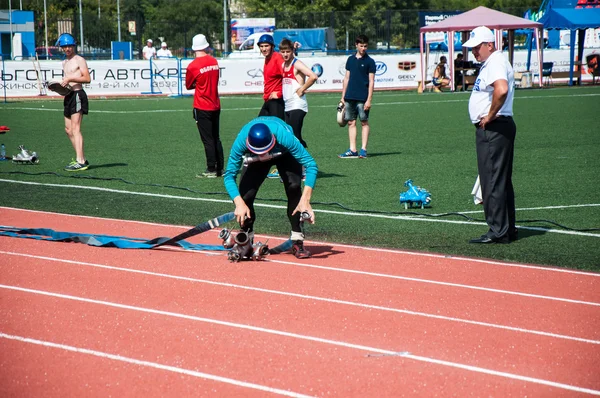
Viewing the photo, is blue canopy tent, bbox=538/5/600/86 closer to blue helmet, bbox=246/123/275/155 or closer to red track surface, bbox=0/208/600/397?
red track surface, bbox=0/208/600/397

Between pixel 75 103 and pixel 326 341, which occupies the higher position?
pixel 75 103

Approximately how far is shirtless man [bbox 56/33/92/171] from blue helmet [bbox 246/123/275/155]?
7386 mm

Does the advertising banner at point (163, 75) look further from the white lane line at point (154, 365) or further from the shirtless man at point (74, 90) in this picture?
the white lane line at point (154, 365)

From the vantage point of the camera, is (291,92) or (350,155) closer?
(291,92)

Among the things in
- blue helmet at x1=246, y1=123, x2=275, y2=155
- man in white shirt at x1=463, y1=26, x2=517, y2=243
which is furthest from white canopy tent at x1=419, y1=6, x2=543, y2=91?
blue helmet at x1=246, y1=123, x2=275, y2=155

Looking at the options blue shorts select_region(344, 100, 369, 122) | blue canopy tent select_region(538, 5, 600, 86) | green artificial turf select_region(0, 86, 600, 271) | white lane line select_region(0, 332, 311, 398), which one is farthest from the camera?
blue canopy tent select_region(538, 5, 600, 86)

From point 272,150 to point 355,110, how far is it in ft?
27.0

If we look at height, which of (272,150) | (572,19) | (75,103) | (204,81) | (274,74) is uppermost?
(572,19)

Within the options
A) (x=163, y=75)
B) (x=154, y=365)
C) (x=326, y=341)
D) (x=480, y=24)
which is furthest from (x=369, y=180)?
(x=163, y=75)

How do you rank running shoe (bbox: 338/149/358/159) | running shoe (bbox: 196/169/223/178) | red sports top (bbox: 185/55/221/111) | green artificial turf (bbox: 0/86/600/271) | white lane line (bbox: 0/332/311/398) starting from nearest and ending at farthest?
white lane line (bbox: 0/332/311/398) < green artificial turf (bbox: 0/86/600/271) < red sports top (bbox: 185/55/221/111) < running shoe (bbox: 196/169/223/178) < running shoe (bbox: 338/149/358/159)

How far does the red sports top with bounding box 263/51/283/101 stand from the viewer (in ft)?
43.0

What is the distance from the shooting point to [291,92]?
13.1m

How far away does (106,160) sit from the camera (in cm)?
1652

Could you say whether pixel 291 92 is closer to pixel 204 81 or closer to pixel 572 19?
pixel 204 81
